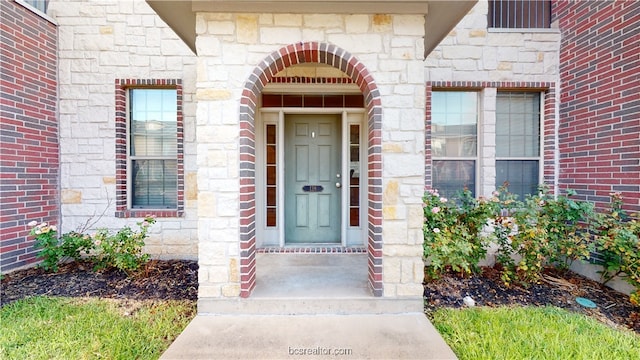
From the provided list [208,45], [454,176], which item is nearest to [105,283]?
[208,45]

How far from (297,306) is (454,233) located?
5.88ft

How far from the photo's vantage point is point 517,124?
414 centimetres

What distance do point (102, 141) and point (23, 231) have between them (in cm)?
140

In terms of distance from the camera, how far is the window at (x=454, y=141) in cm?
411

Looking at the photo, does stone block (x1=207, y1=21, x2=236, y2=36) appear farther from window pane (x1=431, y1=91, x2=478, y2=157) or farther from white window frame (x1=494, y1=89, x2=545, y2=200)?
white window frame (x1=494, y1=89, x2=545, y2=200)

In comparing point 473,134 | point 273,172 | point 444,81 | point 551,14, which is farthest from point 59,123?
point 551,14

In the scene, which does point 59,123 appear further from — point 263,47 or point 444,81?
point 444,81

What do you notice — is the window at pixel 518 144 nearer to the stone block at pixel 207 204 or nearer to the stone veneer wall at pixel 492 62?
the stone veneer wall at pixel 492 62

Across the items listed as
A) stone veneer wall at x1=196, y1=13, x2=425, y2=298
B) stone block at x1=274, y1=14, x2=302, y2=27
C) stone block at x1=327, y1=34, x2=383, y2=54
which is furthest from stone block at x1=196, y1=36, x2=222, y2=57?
stone block at x1=327, y1=34, x2=383, y2=54

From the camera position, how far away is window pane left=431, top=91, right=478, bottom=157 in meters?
4.11

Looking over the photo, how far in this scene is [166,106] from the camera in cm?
412

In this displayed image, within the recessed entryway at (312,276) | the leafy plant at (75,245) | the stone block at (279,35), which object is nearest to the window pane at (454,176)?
the recessed entryway at (312,276)

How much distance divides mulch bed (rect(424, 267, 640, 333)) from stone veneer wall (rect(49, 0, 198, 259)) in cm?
318

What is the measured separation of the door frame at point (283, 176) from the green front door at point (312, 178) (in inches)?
4.5
